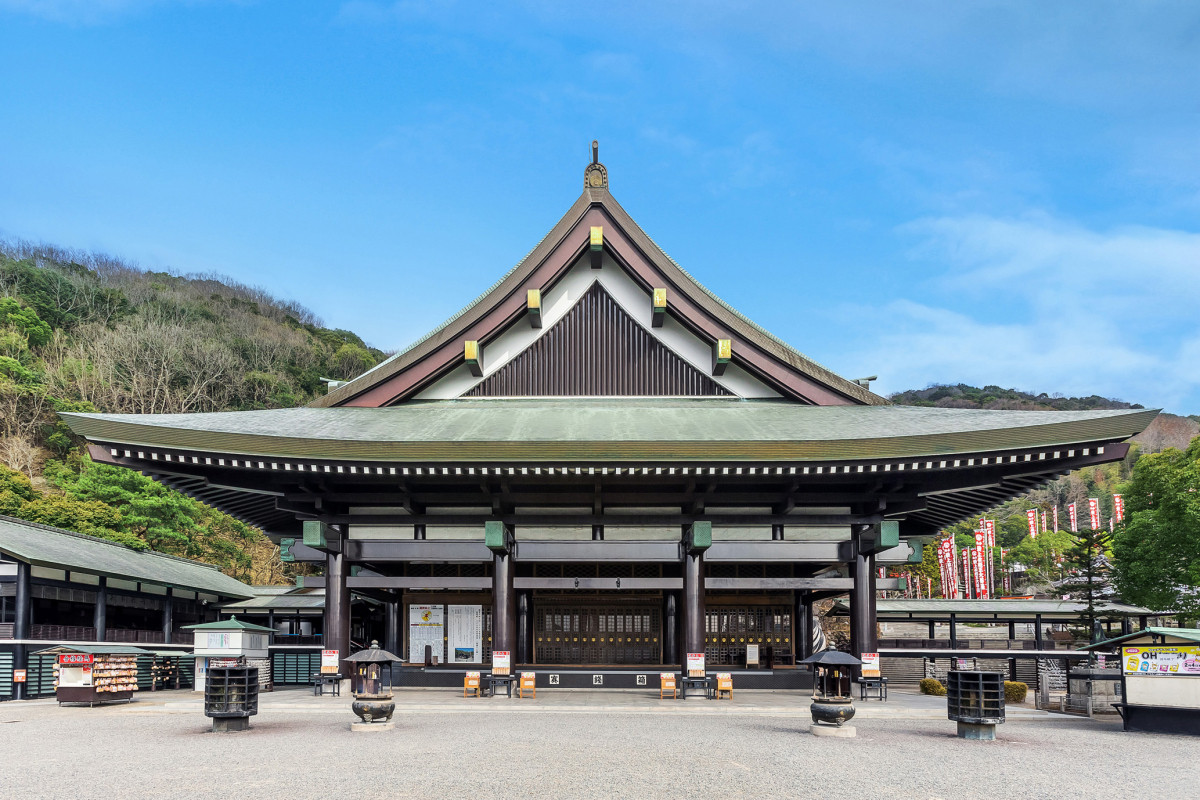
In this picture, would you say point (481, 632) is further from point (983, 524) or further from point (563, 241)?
point (983, 524)

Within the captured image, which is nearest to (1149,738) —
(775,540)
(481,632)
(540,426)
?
(775,540)

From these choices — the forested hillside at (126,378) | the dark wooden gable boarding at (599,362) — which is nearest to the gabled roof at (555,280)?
the dark wooden gable boarding at (599,362)

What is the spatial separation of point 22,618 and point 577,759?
18.8 meters

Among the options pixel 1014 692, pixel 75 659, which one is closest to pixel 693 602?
pixel 1014 692

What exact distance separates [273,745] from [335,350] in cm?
8553

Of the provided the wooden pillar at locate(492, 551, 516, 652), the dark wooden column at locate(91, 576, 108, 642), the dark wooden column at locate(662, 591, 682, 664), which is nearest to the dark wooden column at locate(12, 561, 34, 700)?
the dark wooden column at locate(91, 576, 108, 642)

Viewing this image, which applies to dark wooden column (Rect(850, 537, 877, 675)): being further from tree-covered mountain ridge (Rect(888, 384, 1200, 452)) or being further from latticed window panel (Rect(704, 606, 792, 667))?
tree-covered mountain ridge (Rect(888, 384, 1200, 452))

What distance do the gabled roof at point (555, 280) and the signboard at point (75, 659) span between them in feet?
25.1

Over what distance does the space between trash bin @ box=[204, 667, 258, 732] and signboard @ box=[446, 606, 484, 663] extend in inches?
378

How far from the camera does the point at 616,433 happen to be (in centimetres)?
1836

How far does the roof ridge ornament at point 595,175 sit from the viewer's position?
2211 cm

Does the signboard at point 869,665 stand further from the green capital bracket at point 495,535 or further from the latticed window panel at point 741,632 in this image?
the green capital bracket at point 495,535

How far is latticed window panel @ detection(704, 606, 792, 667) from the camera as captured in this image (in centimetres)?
2366

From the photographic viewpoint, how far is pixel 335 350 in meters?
93.6
